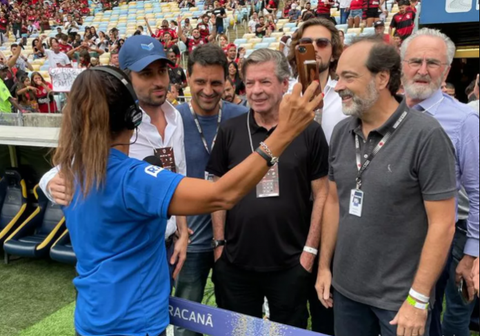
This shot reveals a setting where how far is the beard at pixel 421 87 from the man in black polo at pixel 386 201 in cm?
70

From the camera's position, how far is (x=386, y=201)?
1.82 meters

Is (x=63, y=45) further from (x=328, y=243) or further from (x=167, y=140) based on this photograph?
(x=328, y=243)

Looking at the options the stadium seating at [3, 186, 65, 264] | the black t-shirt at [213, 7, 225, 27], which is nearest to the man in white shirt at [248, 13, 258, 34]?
the black t-shirt at [213, 7, 225, 27]

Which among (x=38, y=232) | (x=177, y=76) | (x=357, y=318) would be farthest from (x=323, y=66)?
(x=177, y=76)

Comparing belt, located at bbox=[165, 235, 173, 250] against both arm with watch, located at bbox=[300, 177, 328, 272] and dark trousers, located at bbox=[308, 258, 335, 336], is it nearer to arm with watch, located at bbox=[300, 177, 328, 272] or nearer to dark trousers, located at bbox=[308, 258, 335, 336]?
arm with watch, located at bbox=[300, 177, 328, 272]

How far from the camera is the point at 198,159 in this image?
8.95 ft

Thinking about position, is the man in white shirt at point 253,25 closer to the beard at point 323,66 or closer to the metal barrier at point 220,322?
the beard at point 323,66

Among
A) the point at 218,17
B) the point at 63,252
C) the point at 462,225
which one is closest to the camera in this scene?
the point at 462,225

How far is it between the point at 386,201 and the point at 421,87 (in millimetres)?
1044

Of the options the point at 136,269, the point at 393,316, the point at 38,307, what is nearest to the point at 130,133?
the point at 136,269

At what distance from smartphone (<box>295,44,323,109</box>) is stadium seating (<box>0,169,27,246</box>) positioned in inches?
195

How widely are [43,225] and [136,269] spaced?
4.27 metres

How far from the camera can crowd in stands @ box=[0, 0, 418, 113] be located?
36.3 ft

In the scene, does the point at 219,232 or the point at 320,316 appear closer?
the point at 219,232
